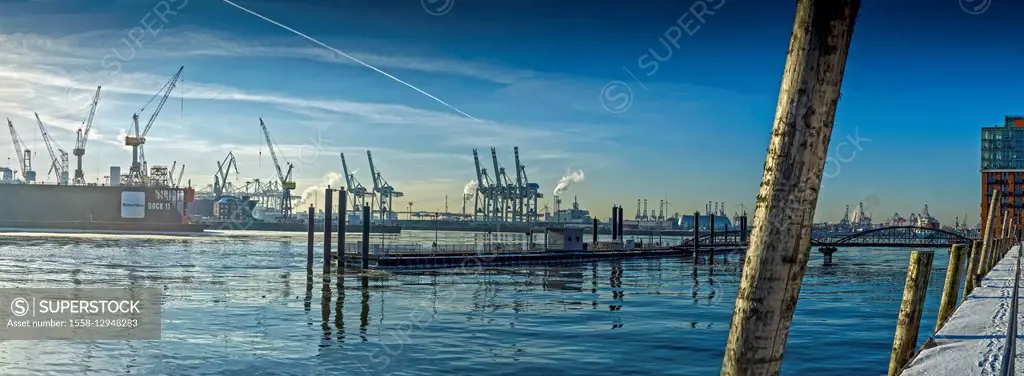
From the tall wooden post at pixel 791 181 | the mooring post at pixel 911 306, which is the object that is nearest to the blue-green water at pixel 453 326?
the mooring post at pixel 911 306

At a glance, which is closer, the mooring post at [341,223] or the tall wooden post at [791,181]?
the tall wooden post at [791,181]

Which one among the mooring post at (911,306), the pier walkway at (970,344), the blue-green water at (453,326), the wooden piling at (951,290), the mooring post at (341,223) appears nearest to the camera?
the pier walkway at (970,344)

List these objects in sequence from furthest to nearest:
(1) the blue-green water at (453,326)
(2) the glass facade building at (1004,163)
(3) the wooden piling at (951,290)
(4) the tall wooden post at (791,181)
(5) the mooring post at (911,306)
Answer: (2) the glass facade building at (1004,163)
(1) the blue-green water at (453,326)
(3) the wooden piling at (951,290)
(5) the mooring post at (911,306)
(4) the tall wooden post at (791,181)

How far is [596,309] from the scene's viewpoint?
39469 mm

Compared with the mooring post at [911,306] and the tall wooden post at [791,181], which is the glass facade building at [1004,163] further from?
the tall wooden post at [791,181]

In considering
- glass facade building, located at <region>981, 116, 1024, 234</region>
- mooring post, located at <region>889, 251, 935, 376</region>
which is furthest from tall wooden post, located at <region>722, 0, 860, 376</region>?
glass facade building, located at <region>981, 116, 1024, 234</region>

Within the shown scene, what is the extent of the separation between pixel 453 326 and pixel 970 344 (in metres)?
21.2

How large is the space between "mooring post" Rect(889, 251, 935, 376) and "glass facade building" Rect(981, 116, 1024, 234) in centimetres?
15960

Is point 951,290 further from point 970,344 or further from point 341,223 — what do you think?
point 341,223

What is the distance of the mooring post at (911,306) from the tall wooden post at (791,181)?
10.1 m

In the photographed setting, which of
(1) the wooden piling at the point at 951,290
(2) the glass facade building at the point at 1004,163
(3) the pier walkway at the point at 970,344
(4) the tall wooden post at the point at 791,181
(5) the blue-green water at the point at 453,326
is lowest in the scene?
(5) the blue-green water at the point at 453,326

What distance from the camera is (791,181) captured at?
4.70 meters

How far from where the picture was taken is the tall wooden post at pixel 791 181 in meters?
4.57

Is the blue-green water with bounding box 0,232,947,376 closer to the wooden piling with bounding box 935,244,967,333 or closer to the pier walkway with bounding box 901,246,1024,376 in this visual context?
the wooden piling with bounding box 935,244,967,333
